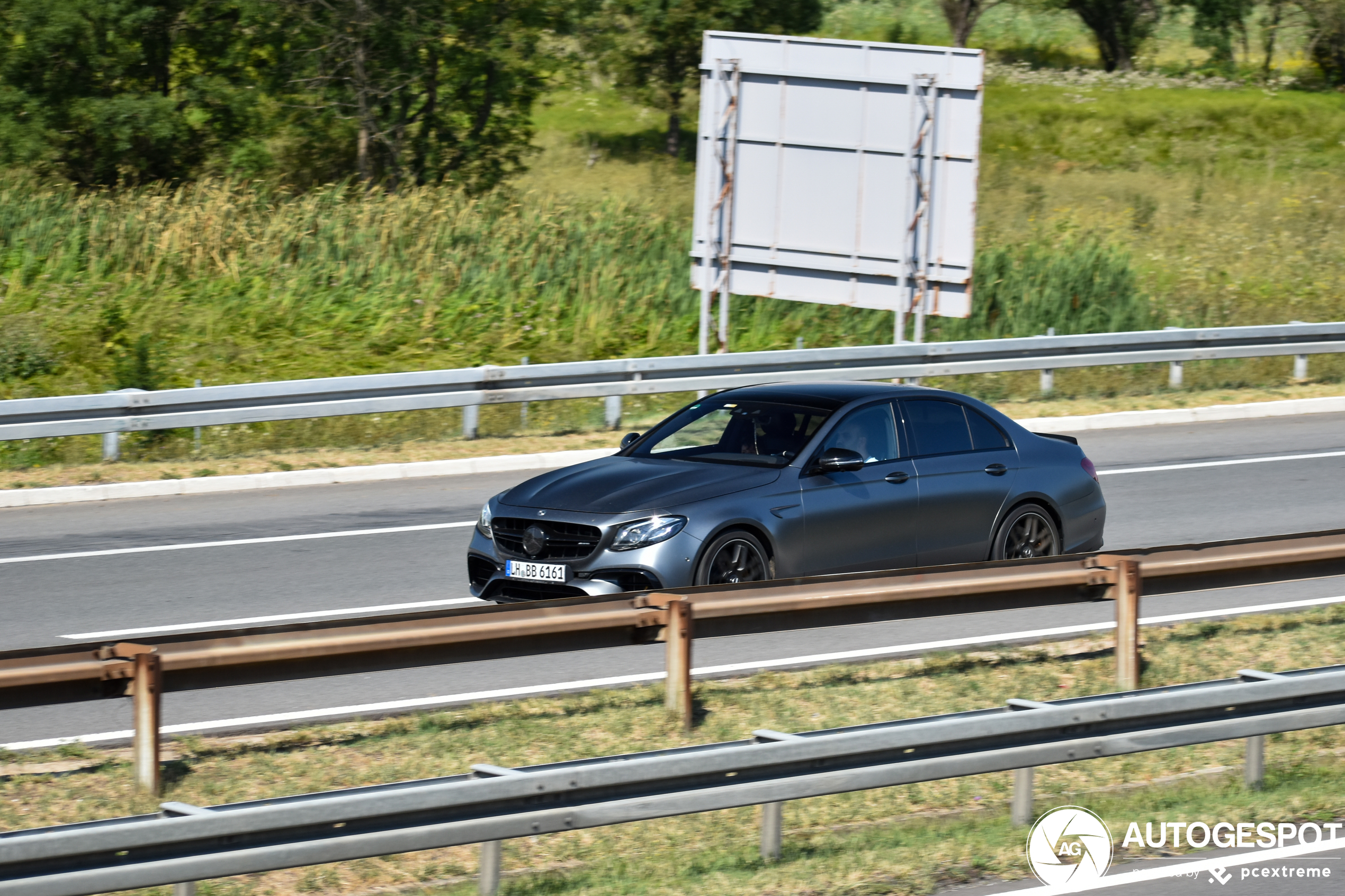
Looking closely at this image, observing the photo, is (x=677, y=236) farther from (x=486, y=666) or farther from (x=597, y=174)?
(x=597, y=174)

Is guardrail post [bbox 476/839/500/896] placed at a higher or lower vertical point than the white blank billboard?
lower

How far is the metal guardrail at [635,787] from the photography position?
4.57 meters

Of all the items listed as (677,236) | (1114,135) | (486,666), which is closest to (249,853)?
(486,666)

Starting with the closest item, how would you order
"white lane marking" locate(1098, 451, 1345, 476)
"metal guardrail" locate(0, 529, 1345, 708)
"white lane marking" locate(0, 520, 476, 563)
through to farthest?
"metal guardrail" locate(0, 529, 1345, 708), "white lane marking" locate(0, 520, 476, 563), "white lane marking" locate(1098, 451, 1345, 476)

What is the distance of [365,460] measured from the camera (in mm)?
15852

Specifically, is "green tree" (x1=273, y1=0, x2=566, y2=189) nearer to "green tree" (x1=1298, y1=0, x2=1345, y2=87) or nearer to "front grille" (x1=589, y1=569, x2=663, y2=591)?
"front grille" (x1=589, y1=569, x2=663, y2=591)

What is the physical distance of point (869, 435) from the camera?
998 cm

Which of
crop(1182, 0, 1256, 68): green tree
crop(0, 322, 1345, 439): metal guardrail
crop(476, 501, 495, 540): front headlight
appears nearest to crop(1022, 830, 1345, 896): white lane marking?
crop(476, 501, 495, 540): front headlight

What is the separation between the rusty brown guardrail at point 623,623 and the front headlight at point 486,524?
2.03 m

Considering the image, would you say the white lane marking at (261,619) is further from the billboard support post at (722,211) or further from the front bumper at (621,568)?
the billboard support post at (722,211)

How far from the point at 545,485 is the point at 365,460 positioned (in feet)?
22.0

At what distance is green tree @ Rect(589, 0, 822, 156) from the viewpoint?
154 feet

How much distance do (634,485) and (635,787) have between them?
4052 millimetres

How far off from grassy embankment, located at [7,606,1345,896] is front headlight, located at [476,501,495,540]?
1537mm
